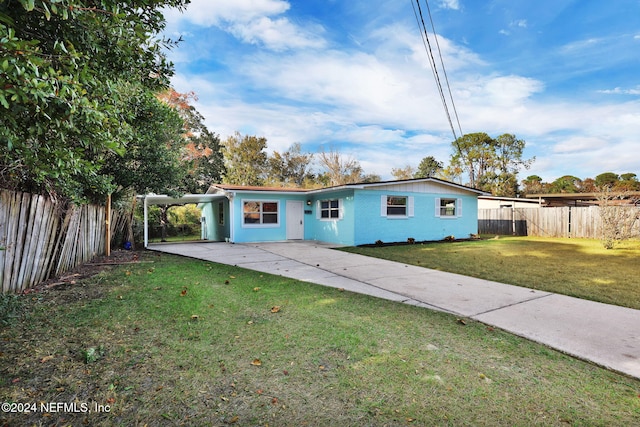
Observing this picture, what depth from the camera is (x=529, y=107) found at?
15.8 meters

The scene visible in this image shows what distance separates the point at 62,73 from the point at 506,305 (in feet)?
19.0

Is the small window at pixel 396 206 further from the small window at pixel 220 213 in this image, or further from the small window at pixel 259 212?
the small window at pixel 220 213

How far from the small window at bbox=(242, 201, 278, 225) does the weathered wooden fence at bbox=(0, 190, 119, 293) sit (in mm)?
7563

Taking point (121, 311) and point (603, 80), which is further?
point (603, 80)

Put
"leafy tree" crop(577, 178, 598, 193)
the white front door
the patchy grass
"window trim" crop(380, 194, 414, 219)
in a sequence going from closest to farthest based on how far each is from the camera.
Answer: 1. the patchy grass
2. "window trim" crop(380, 194, 414, 219)
3. the white front door
4. "leafy tree" crop(577, 178, 598, 193)

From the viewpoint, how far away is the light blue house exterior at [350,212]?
1303cm

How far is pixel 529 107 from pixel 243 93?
52.6 feet

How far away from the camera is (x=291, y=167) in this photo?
1344 inches

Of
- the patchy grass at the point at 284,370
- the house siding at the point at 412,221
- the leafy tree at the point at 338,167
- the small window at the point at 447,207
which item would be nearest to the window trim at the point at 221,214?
the house siding at the point at 412,221

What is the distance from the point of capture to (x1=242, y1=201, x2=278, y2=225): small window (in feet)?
45.4

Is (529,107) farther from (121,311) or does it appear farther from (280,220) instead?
(121,311)

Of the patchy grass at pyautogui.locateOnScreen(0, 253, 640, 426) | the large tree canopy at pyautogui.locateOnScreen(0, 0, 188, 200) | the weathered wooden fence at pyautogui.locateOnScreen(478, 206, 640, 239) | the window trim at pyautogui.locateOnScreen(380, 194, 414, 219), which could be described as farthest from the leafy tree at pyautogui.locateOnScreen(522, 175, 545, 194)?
the large tree canopy at pyautogui.locateOnScreen(0, 0, 188, 200)

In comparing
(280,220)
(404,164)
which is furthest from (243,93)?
(404,164)

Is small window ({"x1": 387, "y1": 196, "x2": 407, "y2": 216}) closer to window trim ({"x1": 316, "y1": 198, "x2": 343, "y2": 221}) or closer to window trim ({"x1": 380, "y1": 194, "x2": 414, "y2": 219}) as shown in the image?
window trim ({"x1": 380, "y1": 194, "x2": 414, "y2": 219})
